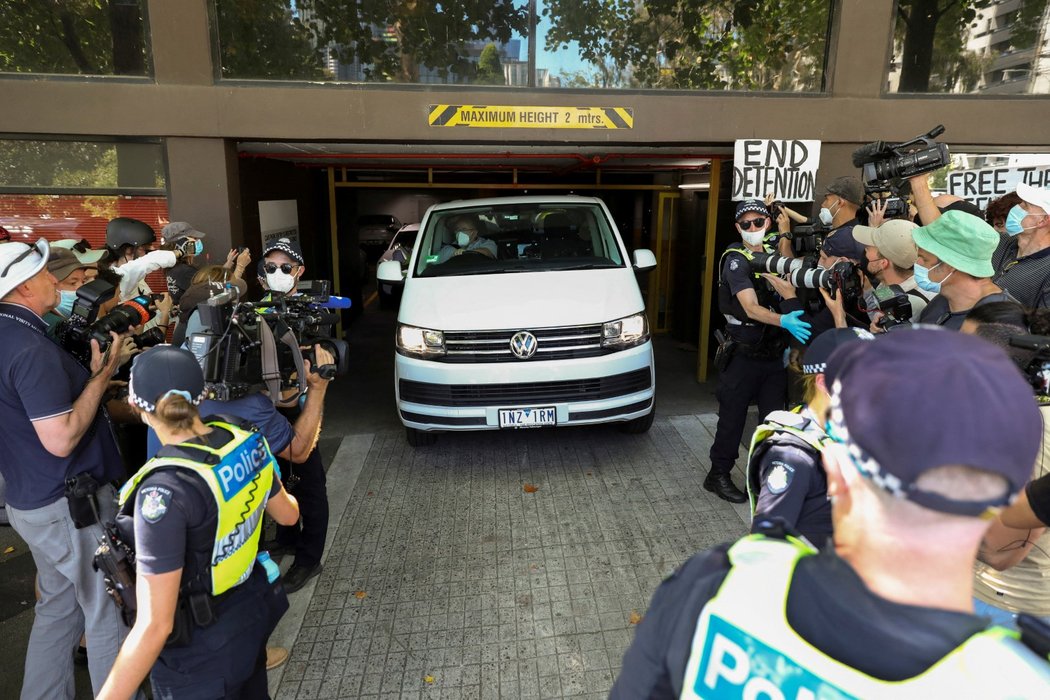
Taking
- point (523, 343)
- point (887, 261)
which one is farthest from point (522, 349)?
point (887, 261)

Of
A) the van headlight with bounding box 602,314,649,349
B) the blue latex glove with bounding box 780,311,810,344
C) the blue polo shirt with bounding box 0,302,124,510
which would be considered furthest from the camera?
the van headlight with bounding box 602,314,649,349

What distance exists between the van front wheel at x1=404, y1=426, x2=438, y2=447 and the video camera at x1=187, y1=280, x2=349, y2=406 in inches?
86.5

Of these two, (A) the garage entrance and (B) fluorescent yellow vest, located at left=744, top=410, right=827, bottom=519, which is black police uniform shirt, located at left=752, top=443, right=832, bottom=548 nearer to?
(B) fluorescent yellow vest, located at left=744, top=410, right=827, bottom=519

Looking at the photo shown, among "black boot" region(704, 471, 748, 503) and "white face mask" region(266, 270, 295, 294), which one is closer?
"white face mask" region(266, 270, 295, 294)

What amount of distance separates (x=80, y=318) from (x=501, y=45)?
14.2ft

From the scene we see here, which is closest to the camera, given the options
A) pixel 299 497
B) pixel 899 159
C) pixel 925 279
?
pixel 925 279

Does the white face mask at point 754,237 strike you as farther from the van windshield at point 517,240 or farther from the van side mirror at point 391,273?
the van side mirror at point 391,273

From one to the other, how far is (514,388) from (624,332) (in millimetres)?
974

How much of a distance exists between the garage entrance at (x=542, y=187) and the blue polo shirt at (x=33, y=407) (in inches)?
159

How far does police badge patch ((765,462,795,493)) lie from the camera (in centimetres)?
198

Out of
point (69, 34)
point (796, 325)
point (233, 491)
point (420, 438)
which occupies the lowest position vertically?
point (420, 438)

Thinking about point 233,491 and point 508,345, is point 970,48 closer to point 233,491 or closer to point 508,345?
point 508,345

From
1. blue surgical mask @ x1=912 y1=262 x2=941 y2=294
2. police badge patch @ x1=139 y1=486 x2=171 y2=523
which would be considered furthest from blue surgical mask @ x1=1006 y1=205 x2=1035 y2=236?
police badge patch @ x1=139 y1=486 x2=171 y2=523

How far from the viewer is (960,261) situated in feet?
9.36
